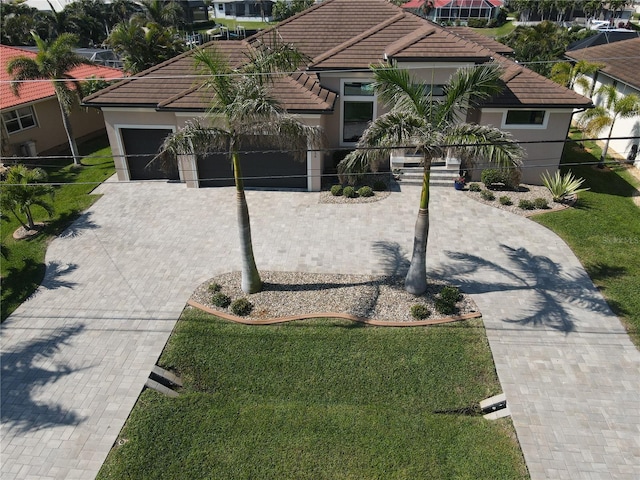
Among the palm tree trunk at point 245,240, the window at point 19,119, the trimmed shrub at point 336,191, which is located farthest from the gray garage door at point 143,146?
the palm tree trunk at point 245,240

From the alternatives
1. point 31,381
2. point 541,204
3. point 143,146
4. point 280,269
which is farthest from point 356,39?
point 31,381

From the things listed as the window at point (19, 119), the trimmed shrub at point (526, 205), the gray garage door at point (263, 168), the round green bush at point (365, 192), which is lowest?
the trimmed shrub at point (526, 205)

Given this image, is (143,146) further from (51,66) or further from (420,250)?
(420,250)

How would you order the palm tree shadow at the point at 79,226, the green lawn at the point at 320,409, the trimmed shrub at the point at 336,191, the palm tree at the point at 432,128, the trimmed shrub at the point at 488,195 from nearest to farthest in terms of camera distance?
the green lawn at the point at 320,409, the palm tree at the point at 432,128, the palm tree shadow at the point at 79,226, the trimmed shrub at the point at 488,195, the trimmed shrub at the point at 336,191

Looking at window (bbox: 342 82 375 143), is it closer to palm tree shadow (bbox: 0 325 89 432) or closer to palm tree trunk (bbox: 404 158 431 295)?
palm tree trunk (bbox: 404 158 431 295)

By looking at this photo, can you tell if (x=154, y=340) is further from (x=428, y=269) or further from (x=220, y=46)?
(x=220, y=46)

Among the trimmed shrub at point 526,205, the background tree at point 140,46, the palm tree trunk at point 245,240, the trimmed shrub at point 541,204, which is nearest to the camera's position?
the palm tree trunk at point 245,240

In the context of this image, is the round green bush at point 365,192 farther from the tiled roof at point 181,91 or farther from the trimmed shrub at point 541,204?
the trimmed shrub at point 541,204

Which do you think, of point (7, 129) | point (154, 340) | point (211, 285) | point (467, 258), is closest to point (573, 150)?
point (467, 258)
